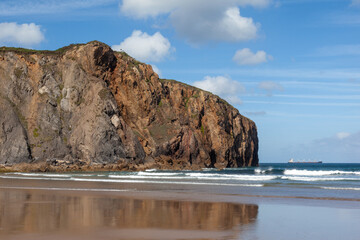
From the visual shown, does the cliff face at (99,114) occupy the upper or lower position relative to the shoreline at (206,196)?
upper

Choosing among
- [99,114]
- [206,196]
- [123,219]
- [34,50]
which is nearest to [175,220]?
[123,219]

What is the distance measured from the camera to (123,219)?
1542 centimetres

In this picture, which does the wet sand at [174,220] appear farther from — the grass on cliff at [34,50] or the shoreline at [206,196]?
the grass on cliff at [34,50]

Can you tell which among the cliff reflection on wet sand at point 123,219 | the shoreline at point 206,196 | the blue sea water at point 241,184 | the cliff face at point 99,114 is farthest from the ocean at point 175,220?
the cliff face at point 99,114

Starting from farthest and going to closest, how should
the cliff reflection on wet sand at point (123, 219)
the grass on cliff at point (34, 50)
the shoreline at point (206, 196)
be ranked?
the grass on cliff at point (34, 50)
the shoreline at point (206, 196)
the cliff reflection on wet sand at point (123, 219)

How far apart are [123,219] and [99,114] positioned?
6758 centimetres

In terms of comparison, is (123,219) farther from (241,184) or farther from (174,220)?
(241,184)

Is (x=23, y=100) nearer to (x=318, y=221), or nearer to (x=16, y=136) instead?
(x=16, y=136)

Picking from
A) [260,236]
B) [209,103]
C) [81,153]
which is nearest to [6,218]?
[260,236]

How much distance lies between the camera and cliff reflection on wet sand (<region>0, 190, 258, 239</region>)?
12359 mm

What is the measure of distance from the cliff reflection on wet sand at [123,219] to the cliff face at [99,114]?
5808 centimetres

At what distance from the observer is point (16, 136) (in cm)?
7619

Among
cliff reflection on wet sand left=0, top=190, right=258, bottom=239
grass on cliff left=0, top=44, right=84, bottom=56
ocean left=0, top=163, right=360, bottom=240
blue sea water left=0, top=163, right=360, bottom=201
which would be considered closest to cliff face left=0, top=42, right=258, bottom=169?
grass on cliff left=0, top=44, right=84, bottom=56

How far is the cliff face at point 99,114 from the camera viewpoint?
78.2 m
